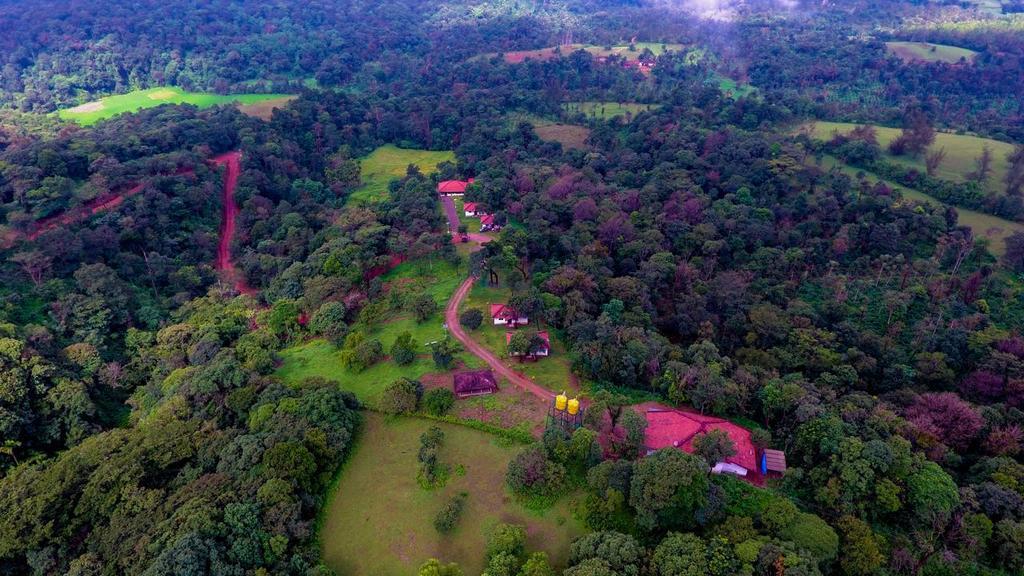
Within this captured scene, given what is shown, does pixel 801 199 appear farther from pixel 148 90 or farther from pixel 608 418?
pixel 148 90

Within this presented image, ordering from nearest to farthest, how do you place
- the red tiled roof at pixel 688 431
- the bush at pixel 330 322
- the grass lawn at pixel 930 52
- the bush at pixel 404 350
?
the red tiled roof at pixel 688 431
the bush at pixel 404 350
the bush at pixel 330 322
the grass lawn at pixel 930 52

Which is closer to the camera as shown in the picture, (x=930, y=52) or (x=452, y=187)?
(x=452, y=187)

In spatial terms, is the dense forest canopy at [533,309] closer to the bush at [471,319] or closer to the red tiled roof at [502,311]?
the bush at [471,319]

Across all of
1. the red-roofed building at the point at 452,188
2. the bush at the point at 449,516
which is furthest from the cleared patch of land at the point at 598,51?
the bush at the point at 449,516

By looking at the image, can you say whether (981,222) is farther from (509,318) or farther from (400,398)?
(400,398)

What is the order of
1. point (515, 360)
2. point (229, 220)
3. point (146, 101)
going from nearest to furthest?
1. point (515, 360)
2. point (229, 220)
3. point (146, 101)

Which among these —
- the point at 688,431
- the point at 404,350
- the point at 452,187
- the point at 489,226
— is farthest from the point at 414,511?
the point at 452,187
